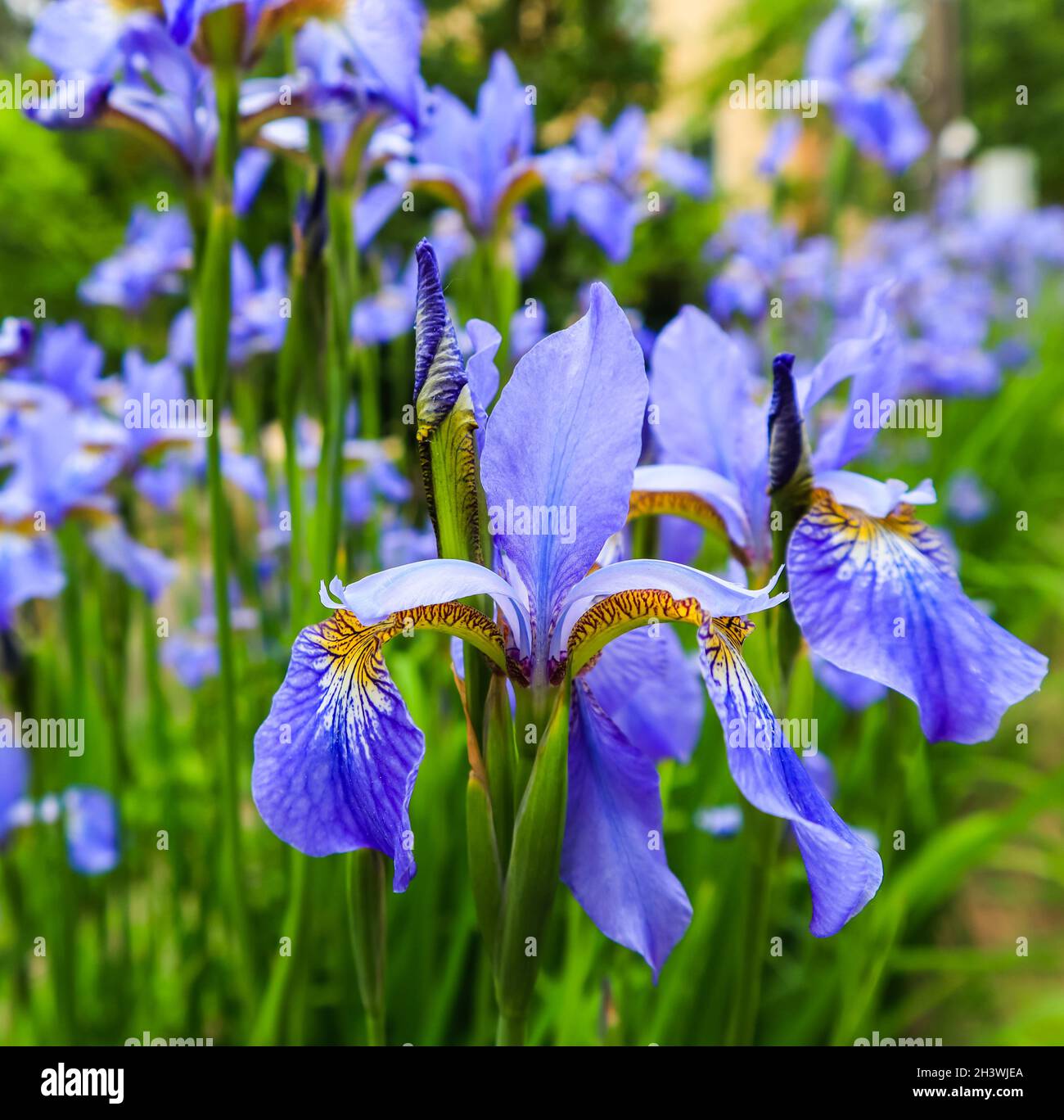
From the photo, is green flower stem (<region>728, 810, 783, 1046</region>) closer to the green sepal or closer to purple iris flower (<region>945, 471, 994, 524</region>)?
the green sepal

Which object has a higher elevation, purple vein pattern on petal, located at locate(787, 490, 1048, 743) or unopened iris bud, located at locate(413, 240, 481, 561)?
unopened iris bud, located at locate(413, 240, 481, 561)

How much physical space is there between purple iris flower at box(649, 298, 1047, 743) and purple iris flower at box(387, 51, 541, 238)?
815 millimetres

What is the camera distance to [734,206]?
695 cm

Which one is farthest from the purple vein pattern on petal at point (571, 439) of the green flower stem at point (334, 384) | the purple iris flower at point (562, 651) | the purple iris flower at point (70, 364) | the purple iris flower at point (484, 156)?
the purple iris flower at point (70, 364)

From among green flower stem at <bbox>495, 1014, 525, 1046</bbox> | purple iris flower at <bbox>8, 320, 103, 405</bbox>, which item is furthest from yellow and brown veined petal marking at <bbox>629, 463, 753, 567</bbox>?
purple iris flower at <bbox>8, 320, 103, 405</bbox>

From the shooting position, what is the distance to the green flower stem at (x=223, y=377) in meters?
1.22

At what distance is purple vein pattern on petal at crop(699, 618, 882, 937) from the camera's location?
2.24 feet

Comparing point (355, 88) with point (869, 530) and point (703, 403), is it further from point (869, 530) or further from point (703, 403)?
point (869, 530)

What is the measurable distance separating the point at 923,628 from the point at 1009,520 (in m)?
3.16

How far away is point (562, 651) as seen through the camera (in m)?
0.80

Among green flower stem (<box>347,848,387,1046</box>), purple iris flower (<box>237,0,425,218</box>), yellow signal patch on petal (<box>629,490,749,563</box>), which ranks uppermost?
purple iris flower (<box>237,0,425,218</box>)

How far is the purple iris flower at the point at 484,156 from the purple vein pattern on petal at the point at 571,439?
118cm

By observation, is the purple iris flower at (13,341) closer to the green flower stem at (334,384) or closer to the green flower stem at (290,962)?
the green flower stem at (334,384)
